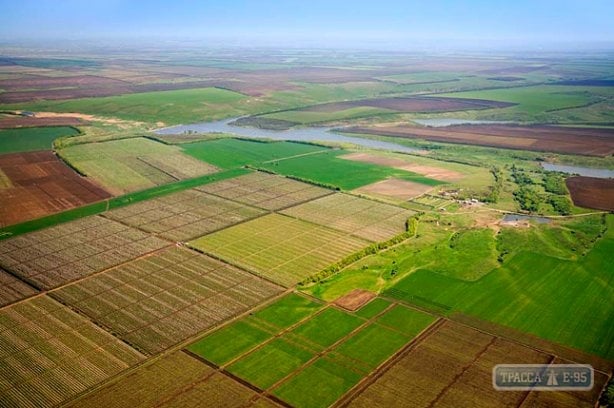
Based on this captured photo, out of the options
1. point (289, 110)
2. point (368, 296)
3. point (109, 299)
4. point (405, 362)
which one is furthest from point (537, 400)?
point (289, 110)

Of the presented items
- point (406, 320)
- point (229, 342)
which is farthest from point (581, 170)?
point (229, 342)

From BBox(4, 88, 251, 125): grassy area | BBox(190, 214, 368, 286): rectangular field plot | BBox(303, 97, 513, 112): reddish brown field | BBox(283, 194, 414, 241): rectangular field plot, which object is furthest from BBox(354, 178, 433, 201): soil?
BBox(303, 97, 513, 112): reddish brown field

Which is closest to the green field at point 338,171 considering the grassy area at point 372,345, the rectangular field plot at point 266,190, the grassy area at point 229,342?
the rectangular field plot at point 266,190

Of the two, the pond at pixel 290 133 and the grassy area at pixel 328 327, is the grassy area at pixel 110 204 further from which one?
the grassy area at pixel 328 327

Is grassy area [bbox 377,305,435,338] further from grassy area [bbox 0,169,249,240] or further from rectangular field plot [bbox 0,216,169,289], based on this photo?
grassy area [bbox 0,169,249,240]

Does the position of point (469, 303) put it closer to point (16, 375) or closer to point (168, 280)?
point (168, 280)

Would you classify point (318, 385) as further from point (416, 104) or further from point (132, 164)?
point (416, 104)

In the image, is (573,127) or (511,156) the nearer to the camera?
(511,156)
